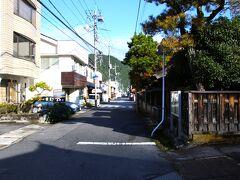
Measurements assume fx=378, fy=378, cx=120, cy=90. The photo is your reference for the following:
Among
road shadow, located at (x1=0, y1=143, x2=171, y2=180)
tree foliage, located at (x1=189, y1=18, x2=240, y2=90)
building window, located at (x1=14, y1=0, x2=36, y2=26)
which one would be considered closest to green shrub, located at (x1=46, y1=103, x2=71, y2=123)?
building window, located at (x1=14, y1=0, x2=36, y2=26)

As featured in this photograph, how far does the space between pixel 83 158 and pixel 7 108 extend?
14.4 m

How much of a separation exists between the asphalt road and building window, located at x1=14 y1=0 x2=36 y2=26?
13869 millimetres

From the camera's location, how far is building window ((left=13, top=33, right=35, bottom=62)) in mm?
26269

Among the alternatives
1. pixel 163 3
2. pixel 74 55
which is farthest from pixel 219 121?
pixel 74 55

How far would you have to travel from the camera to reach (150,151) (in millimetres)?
11297

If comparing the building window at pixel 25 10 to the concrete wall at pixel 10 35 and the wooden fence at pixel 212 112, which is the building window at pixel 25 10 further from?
the wooden fence at pixel 212 112

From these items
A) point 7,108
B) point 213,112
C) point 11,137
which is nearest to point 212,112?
point 213,112

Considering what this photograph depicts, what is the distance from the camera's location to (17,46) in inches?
1046

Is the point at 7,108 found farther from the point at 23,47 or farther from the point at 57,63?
the point at 57,63

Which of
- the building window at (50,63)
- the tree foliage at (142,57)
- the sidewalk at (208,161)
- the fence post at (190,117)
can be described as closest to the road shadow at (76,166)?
the sidewalk at (208,161)

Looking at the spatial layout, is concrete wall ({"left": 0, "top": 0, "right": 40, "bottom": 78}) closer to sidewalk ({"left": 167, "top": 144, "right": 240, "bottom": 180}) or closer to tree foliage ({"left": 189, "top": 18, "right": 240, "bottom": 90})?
tree foliage ({"left": 189, "top": 18, "right": 240, "bottom": 90})

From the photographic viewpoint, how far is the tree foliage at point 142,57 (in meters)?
32.8

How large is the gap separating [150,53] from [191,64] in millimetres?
21099

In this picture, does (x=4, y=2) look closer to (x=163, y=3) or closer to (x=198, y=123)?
(x=163, y=3)
